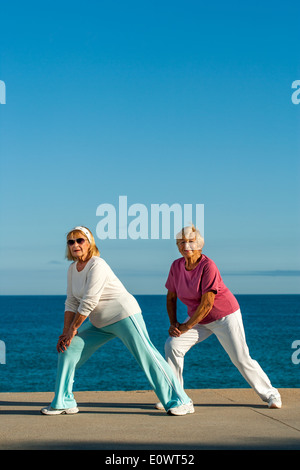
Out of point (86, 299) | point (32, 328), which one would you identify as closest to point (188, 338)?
point (86, 299)

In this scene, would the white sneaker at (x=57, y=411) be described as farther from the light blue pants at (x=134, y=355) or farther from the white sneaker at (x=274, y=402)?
the white sneaker at (x=274, y=402)

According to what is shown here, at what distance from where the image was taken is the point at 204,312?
5.94 m

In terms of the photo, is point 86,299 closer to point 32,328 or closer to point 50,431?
point 50,431

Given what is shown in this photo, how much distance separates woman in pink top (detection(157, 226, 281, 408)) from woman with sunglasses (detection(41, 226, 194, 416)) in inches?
14.1

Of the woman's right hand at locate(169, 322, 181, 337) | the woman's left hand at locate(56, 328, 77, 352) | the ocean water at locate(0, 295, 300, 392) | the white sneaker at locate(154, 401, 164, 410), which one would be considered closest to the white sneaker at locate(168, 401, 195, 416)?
the white sneaker at locate(154, 401, 164, 410)

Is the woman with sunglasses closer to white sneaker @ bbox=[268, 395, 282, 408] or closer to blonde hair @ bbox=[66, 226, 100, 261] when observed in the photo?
blonde hair @ bbox=[66, 226, 100, 261]

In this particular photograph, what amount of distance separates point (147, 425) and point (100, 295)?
1.15m

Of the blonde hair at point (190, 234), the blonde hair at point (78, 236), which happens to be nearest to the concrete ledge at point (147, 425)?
the blonde hair at point (78, 236)

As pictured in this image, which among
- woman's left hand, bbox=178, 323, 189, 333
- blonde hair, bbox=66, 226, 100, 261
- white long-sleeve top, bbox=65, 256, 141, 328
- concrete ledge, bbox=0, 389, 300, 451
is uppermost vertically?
blonde hair, bbox=66, 226, 100, 261

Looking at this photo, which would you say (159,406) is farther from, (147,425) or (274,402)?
(274,402)

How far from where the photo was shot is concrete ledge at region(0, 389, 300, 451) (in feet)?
15.5

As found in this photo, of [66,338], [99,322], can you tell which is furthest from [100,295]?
[66,338]
